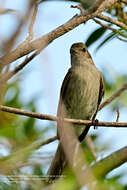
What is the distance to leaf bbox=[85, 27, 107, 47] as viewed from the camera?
13.3ft

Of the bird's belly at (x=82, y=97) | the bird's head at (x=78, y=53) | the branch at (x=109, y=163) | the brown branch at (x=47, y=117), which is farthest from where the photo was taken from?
the bird's head at (x=78, y=53)

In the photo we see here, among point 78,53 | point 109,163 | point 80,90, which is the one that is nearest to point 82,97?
point 80,90

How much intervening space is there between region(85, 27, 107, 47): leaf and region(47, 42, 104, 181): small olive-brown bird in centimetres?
124

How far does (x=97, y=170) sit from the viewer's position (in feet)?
6.41

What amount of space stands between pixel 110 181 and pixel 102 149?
59.7 inches

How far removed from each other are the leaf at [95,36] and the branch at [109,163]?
1.72 m

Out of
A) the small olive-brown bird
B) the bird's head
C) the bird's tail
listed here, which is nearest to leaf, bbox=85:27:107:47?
the small olive-brown bird

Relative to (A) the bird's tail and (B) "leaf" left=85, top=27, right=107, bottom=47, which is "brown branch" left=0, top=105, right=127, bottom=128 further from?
(B) "leaf" left=85, top=27, right=107, bottom=47

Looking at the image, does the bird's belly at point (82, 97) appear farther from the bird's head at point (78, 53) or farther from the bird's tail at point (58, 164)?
the bird's tail at point (58, 164)

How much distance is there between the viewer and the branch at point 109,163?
1939 mm

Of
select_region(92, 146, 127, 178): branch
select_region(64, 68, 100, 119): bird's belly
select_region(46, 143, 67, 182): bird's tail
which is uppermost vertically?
select_region(64, 68, 100, 119): bird's belly

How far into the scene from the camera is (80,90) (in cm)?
522

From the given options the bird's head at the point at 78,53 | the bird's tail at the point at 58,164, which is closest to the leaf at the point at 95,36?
the bird's head at the point at 78,53

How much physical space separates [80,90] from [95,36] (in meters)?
1.33
